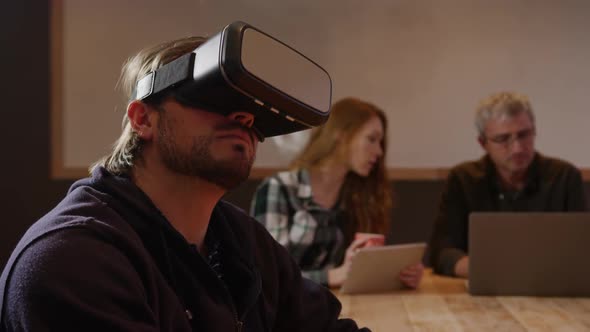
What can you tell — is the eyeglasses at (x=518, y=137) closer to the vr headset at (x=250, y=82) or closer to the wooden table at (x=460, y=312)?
→ the wooden table at (x=460, y=312)

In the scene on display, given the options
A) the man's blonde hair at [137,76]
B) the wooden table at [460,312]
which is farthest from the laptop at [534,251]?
the man's blonde hair at [137,76]

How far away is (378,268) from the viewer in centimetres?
182

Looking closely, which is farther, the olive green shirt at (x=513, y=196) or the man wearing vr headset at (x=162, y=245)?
the olive green shirt at (x=513, y=196)

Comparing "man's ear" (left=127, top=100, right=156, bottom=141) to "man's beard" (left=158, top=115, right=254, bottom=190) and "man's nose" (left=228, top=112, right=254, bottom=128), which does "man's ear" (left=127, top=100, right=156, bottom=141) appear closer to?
"man's beard" (left=158, top=115, right=254, bottom=190)

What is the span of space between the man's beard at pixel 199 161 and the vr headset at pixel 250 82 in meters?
0.05

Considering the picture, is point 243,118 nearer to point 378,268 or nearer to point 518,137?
point 378,268

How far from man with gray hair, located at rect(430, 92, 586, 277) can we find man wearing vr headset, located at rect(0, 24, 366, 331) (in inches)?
50.1

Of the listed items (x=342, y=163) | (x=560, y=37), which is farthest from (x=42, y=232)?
(x=560, y=37)

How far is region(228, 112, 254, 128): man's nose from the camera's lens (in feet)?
3.08

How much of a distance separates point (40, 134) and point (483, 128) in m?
2.20

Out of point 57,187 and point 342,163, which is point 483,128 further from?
point 57,187

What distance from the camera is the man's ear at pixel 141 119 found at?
1.00m

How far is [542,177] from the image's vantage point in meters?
2.42

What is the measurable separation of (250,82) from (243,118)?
0.46 feet
